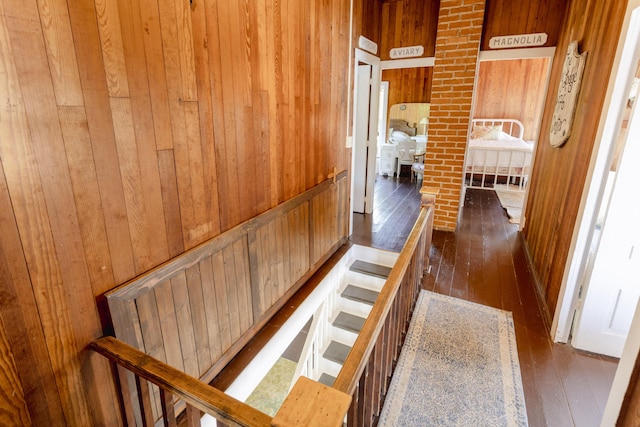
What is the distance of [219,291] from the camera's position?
1836mm

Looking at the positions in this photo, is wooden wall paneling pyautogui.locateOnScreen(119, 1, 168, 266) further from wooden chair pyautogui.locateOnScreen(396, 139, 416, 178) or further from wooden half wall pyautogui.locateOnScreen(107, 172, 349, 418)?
wooden chair pyautogui.locateOnScreen(396, 139, 416, 178)

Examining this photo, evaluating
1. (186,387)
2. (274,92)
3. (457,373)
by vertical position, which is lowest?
(457,373)

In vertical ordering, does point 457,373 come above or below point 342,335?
above

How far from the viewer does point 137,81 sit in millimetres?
1266

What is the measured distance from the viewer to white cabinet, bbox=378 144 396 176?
7.23m

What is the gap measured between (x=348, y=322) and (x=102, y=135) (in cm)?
Result: 272

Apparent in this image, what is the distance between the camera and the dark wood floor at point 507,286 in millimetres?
1739

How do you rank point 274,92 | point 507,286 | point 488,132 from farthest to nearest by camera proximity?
point 488,132 → point 507,286 → point 274,92

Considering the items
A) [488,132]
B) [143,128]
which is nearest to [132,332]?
[143,128]

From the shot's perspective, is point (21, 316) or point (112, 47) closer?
point (21, 316)

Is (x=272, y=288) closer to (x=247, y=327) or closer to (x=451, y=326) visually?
(x=247, y=327)

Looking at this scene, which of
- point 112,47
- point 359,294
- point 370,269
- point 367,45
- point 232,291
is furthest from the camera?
point 367,45

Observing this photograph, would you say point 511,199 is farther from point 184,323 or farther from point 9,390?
point 9,390

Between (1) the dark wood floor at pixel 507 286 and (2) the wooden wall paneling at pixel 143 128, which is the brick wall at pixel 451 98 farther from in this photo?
(2) the wooden wall paneling at pixel 143 128
